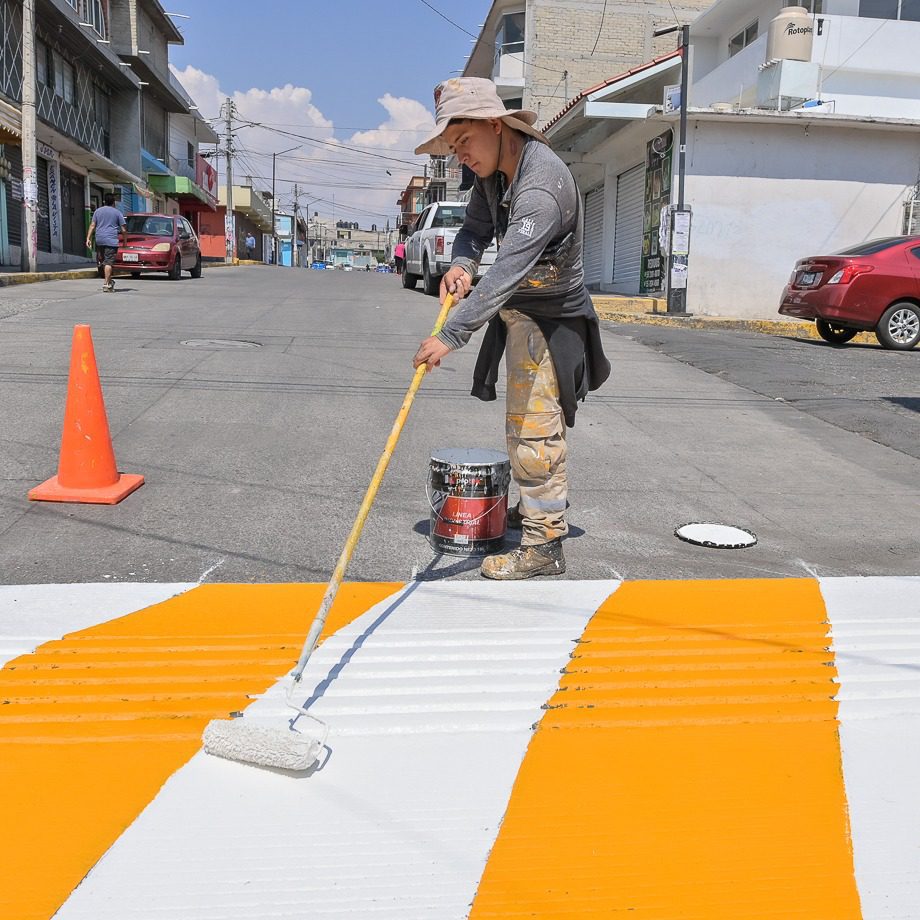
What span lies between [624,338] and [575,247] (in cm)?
950

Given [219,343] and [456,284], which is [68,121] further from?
[456,284]

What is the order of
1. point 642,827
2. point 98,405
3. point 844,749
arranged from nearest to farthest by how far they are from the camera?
point 642,827
point 844,749
point 98,405

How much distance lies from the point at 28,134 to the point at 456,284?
64.8ft

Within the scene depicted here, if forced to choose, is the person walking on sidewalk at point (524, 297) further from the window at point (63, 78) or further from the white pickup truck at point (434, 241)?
the window at point (63, 78)

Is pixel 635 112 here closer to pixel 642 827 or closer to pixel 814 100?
pixel 814 100

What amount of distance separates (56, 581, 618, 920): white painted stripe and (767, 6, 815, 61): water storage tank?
17.5 metres

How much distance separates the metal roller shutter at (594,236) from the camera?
25031 millimetres

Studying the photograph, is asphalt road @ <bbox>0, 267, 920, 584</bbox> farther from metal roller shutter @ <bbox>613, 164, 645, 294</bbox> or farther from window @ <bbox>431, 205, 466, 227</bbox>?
metal roller shutter @ <bbox>613, 164, 645, 294</bbox>

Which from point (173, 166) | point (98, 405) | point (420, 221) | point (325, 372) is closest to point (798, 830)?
point (98, 405)

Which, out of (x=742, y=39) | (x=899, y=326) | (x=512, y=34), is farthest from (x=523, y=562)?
(x=512, y=34)

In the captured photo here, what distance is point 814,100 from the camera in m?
→ 17.7

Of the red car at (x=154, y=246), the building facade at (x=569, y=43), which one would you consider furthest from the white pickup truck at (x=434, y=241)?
the building facade at (x=569, y=43)

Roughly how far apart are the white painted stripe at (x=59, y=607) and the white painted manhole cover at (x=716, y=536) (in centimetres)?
232

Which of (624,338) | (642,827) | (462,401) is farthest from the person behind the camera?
(624,338)
